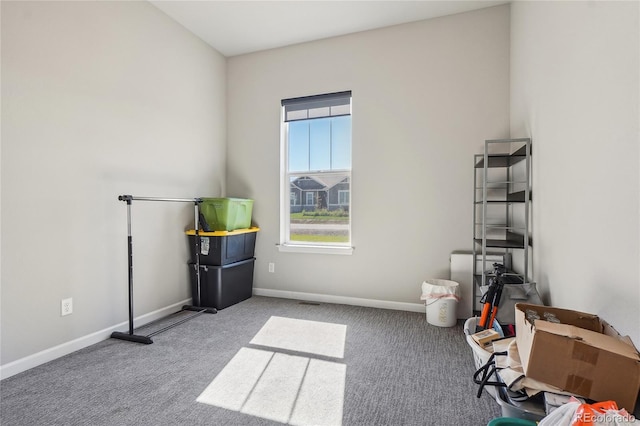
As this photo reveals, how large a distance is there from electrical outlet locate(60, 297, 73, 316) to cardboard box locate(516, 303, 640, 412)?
2804 mm

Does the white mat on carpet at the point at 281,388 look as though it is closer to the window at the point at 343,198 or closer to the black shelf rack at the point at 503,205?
the black shelf rack at the point at 503,205

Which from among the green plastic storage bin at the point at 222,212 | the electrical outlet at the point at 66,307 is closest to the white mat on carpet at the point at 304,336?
the green plastic storage bin at the point at 222,212

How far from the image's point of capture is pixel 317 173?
377cm

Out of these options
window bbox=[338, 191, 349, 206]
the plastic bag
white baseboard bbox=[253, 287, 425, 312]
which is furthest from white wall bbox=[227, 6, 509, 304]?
the plastic bag

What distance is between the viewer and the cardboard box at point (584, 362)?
3.43 ft

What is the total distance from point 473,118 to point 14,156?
356 cm

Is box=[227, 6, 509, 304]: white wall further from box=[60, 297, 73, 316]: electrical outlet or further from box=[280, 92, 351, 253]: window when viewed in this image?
box=[60, 297, 73, 316]: electrical outlet

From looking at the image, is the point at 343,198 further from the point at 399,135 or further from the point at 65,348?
the point at 65,348

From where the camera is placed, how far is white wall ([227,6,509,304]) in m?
Answer: 3.11

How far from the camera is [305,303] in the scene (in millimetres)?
3580

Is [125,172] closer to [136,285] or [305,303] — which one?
[136,285]

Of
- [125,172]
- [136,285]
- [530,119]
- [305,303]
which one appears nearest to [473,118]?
[530,119]

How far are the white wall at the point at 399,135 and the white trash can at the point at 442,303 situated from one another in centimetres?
32

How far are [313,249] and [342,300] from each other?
638mm
